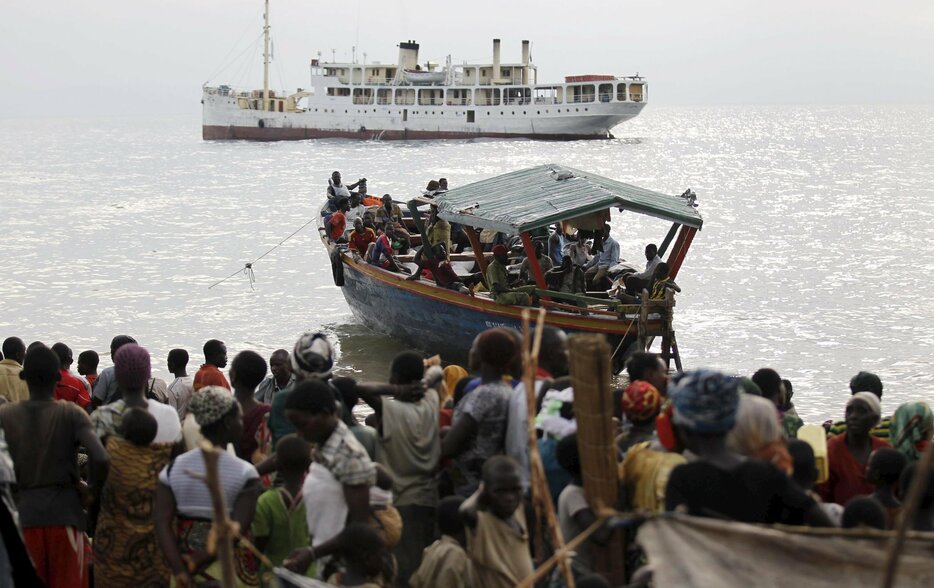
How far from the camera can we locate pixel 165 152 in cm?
9788

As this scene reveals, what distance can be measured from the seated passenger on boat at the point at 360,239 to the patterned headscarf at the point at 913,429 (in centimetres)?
1172

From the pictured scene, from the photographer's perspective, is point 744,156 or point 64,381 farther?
point 744,156

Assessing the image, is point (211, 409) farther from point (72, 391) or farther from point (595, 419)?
point (72, 391)

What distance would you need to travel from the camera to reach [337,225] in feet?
59.1

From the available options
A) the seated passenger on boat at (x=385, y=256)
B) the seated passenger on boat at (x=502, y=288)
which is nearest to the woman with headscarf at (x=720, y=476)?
the seated passenger on boat at (x=502, y=288)

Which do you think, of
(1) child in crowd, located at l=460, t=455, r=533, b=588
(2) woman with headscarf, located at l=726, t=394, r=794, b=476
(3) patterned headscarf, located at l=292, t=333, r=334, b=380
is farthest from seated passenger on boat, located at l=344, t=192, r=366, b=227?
(2) woman with headscarf, located at l=726, t=394, r=794, b=476

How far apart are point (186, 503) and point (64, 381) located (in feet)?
10.8

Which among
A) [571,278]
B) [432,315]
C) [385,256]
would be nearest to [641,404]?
[571,278]

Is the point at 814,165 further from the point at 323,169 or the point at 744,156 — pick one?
the point at 323,169

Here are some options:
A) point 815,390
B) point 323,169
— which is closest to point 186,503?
point 815,390

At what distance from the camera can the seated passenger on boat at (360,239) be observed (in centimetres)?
1688

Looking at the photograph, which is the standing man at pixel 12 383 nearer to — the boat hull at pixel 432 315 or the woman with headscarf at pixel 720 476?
the woman with headscarf at pixel 720 476

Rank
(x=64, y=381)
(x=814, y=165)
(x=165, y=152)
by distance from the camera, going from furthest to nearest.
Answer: (x=165, y=152)
(x=814, y=165)
(x=64, y=381)

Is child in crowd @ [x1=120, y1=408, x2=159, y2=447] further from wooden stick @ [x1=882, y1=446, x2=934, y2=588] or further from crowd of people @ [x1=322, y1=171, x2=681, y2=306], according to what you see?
crowd of people @ [x1=322, y1=171, x2=681, y2=306]
